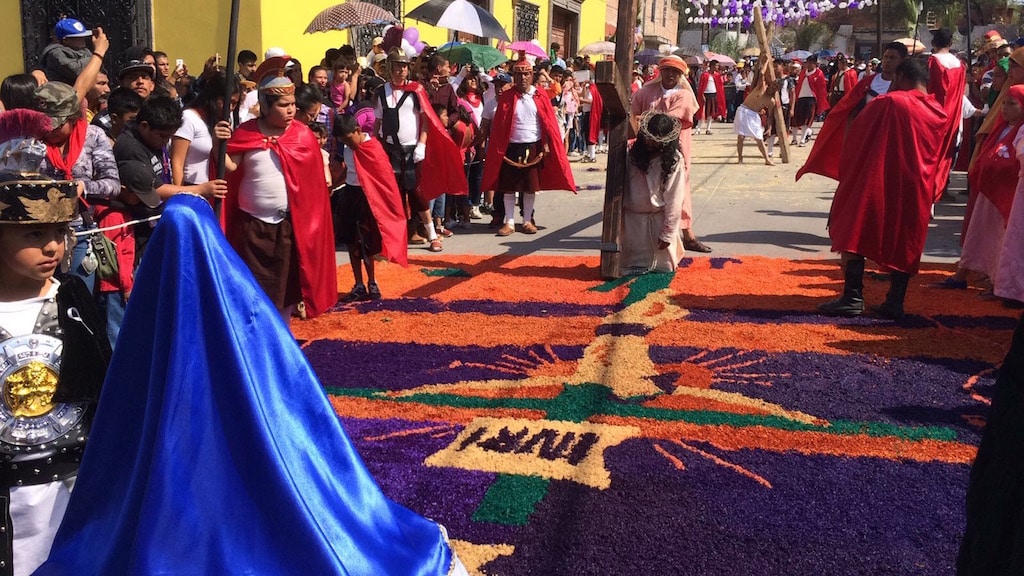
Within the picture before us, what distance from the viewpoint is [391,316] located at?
20.9 ft

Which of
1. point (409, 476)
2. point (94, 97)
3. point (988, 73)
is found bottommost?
point (409, 476)

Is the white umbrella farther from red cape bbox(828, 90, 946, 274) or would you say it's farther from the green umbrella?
red cape bbox(828, 90, 946, 274)

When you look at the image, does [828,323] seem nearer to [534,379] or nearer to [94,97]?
[534,379]

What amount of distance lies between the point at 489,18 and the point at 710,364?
9597mm

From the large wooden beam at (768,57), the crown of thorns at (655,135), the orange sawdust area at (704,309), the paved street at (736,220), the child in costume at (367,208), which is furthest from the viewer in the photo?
the large wooden beam at (768,57)

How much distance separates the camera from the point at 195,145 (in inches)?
212

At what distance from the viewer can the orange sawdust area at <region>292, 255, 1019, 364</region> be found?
5652 mm

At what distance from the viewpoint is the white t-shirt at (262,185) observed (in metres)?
5.14

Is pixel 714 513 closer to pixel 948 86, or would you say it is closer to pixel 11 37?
pixel 948 86

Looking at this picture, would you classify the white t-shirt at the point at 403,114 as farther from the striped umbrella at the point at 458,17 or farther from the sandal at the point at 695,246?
the striped umbrella at the point at 458,17

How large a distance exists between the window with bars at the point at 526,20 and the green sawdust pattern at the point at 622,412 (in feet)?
67.2

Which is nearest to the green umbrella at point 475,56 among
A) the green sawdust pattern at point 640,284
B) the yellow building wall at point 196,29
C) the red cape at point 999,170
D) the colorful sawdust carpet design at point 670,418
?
the yellow building wall at point 196,29

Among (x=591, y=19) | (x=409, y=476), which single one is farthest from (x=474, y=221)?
(x=591, y=19)

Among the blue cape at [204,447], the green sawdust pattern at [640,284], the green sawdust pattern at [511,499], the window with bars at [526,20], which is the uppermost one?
the window with bars at [526,20]
